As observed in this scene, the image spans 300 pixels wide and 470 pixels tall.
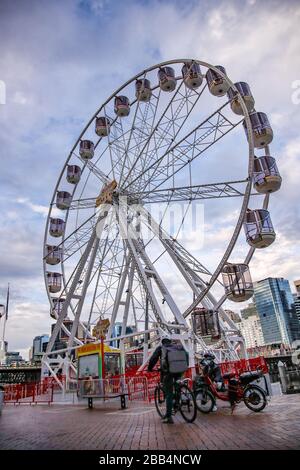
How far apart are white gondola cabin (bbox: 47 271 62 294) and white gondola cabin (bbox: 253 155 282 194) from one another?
53.0 ft

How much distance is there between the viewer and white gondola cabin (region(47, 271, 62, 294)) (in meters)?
25.6

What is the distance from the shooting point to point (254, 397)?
7.38 meters

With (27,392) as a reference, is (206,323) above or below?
above

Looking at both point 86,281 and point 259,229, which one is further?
point 86,281

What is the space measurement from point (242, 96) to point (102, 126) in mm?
9813

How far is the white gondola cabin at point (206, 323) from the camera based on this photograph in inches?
716

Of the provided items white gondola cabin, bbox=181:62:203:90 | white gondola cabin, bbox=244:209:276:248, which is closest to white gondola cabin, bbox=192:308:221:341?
white gondola cabin, bbox=244:209:276:248

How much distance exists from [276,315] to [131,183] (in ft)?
449

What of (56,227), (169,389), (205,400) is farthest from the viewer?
(56,227)

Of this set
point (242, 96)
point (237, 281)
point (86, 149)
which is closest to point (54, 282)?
point (86, 149)

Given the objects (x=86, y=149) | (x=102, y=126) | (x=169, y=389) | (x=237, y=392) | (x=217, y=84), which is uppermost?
(x=102, y=126)

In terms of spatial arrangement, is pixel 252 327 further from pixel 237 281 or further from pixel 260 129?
pixel 260 129

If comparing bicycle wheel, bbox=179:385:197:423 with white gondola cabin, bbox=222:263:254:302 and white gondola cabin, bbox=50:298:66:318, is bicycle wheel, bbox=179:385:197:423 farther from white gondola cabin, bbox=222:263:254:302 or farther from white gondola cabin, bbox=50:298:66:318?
white gondola cabin, bbox=50:298:66:318

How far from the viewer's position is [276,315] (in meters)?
142
